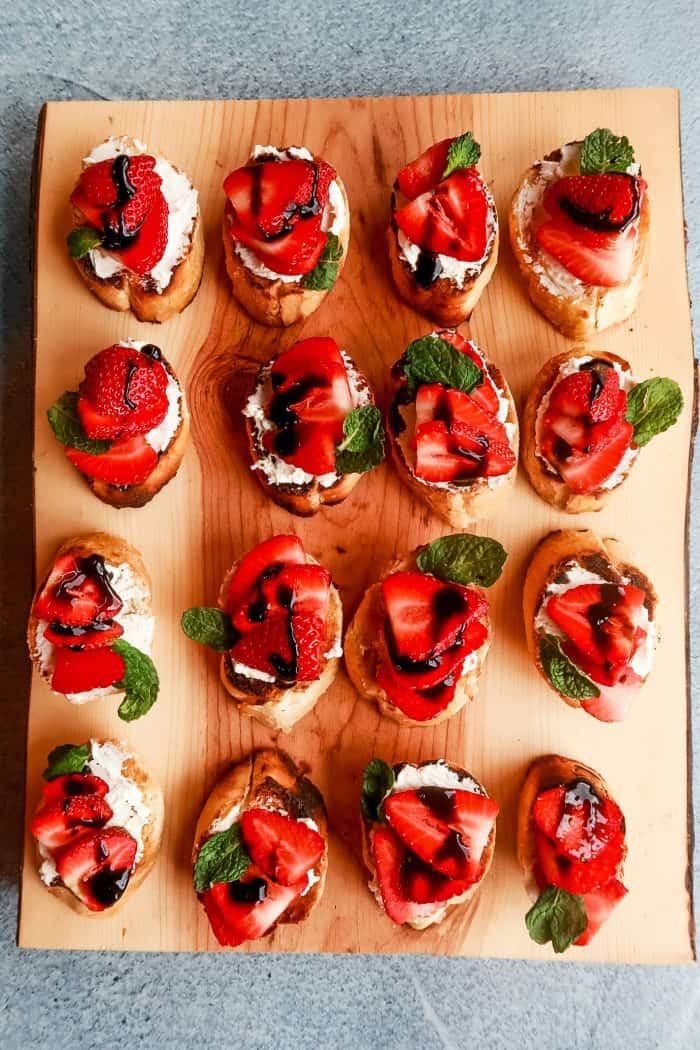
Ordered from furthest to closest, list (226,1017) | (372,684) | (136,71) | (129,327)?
(136,71), (226,1017), (129,327), (372,684)

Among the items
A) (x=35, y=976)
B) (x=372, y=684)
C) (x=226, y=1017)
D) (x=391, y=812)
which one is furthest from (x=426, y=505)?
(x=35, y=976)

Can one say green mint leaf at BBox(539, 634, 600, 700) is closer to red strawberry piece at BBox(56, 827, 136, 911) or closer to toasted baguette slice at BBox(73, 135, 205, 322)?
red strawberry piece at BBox(56, 827, 136, 911)

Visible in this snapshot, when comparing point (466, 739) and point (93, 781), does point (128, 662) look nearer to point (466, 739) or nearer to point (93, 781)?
point (93, 781)

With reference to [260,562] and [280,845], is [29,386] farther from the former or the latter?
[280,845]

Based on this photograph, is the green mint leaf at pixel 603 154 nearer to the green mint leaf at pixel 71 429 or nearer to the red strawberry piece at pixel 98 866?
the green mint leaf at pixel 71 429

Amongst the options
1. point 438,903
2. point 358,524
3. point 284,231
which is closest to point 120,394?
point 284,231

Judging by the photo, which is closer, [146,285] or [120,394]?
[120,394]
